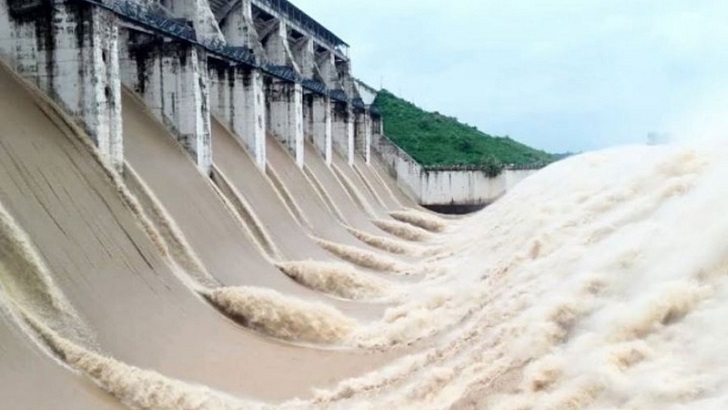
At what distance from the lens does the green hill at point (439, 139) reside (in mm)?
49625

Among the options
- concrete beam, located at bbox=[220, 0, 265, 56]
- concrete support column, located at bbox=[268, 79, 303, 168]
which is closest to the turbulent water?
concrete support column, located at bbox=[268, 79, 303, 168]

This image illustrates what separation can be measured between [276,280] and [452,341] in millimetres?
6112

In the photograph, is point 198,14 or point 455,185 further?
point 455,185

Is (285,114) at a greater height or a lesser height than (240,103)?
lesser

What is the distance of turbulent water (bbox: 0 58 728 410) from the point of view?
7.61m

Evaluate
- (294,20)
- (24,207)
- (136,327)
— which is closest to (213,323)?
(136,327)

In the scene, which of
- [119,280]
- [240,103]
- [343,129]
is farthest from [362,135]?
[119,280]

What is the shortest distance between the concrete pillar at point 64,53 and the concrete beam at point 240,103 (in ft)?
29.6

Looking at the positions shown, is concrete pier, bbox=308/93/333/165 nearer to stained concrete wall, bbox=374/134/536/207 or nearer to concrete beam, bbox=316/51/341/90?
concrete beam, bbox=316/51/341/90

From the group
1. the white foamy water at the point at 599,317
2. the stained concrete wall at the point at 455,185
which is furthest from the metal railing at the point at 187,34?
the stained concrete wall at the point at 455,185

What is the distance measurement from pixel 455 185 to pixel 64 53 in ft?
102

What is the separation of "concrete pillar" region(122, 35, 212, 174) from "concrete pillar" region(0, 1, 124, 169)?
4.37 m

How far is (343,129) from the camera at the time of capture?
126 ft

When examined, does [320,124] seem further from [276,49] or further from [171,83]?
[171,83]
